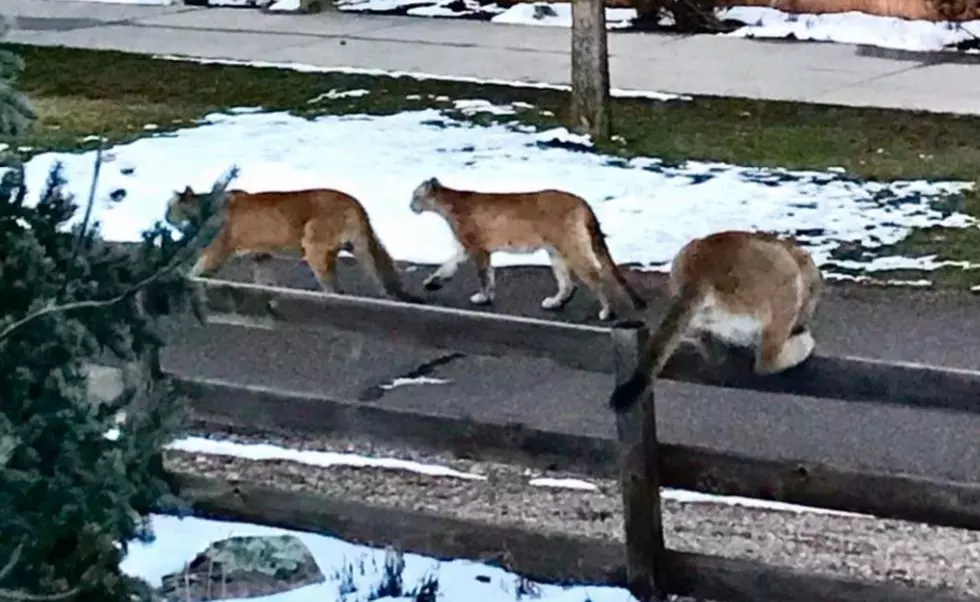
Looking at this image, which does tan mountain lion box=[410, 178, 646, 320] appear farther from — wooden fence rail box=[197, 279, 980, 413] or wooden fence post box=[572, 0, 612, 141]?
wooden fence post box=[572, 0, 612, 141]

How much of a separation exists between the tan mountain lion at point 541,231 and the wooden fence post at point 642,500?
3010 mm

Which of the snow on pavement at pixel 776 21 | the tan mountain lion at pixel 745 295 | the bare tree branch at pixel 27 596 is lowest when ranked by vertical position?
the snow on pavement at pixel 776 21

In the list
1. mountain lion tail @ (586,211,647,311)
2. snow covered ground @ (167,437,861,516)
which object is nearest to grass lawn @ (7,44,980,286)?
mountain lion tail @ (586,211,647,311)

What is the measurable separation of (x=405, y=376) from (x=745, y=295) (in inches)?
109

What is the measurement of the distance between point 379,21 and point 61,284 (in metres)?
14.8

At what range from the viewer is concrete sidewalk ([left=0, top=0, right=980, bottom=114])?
47.0ft

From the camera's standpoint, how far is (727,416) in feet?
25.9

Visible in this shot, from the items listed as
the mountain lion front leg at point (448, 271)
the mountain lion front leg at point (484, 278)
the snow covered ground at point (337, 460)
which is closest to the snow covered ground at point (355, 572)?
the snow covered ground at point (337, 460)

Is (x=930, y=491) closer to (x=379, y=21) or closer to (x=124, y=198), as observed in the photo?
(x=124, y=198)

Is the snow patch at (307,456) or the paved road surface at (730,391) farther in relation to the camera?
the paved road surface at (730,391)

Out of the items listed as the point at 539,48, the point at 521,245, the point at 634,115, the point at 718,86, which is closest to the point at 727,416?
the point at 521,245

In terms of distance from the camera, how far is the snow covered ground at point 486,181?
423 inches

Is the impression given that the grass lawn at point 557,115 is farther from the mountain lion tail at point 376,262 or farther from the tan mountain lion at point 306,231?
the tan mountain lion at point 306,231

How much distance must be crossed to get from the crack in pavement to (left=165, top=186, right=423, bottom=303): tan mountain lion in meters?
0.41
